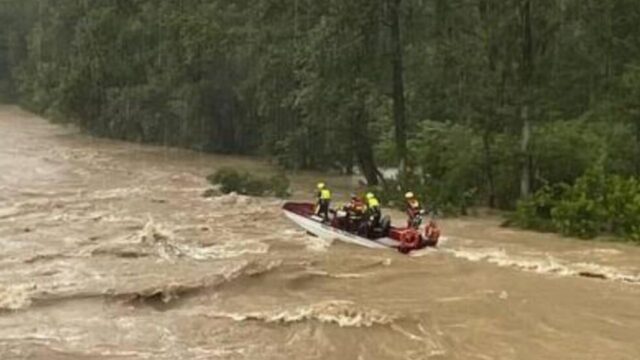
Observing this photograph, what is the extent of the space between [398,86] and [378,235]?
10.8m

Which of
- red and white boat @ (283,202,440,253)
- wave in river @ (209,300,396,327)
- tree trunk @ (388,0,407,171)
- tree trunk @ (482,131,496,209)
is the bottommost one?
wave in river @ (209,300,396,327)

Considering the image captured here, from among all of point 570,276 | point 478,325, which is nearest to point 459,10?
point 570,276

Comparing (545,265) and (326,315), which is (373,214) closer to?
(545,265)

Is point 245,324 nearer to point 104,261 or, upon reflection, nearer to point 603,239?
point 104,261

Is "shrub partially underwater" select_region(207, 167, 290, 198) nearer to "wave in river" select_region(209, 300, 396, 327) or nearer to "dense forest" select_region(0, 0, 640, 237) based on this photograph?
"dense forest" select_region(0, 0, 640, 237)

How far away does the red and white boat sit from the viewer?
2148 cm

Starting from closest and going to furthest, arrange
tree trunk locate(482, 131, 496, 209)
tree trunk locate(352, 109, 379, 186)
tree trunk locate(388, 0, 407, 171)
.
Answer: tree trunk locate(482, 131, 496, 209)
tree trunk locate(388, 0, 407, 171)
tree trunk locate(352, 109, 379, 186)

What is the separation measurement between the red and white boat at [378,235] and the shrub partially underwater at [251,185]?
8.15 meters

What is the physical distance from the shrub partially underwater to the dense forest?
3.00m

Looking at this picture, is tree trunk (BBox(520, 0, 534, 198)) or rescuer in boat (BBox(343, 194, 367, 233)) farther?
tree trunk (BBox(520, 0, 534, 198))

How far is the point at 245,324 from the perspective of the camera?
1603 cm

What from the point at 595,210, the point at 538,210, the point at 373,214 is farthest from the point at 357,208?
the point at 595,210

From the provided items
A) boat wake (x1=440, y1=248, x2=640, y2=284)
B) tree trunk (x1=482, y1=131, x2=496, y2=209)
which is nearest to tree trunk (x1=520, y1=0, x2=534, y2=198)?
tree trunk (x1=482, y1=131, x2=496, y2=209)

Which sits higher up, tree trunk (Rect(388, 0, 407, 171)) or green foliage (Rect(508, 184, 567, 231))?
tree trunk (Rect(388, 0, 407, 171))
